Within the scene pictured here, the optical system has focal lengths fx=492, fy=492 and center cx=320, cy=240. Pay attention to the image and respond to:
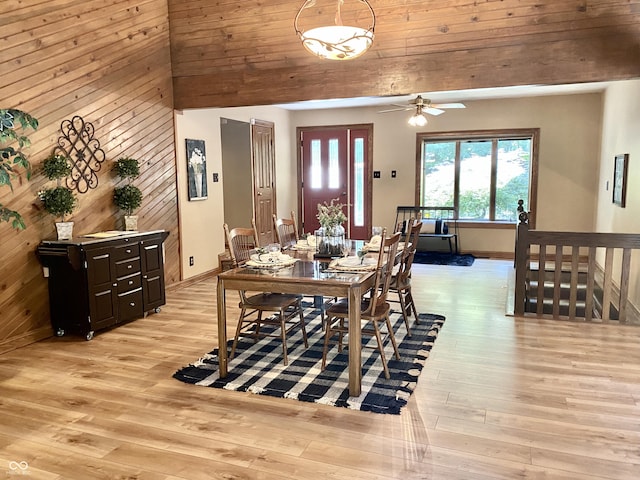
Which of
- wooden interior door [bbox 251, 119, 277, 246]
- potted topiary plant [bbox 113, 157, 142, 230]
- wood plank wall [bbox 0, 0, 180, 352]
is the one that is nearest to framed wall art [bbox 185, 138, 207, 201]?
wood plank wall [bbox 0, 0, 180, 352]

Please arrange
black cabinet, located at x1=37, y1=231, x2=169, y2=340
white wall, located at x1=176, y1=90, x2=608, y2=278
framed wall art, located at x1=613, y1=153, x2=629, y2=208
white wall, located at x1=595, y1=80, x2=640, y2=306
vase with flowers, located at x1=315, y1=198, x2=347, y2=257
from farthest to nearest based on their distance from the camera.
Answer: white wall, located at x1=176, y1=90, x2=608, y2=278, framed wall art, located at x1=613, y1=153, x2=629, y2=208, white wall, located at x1=595, y1=80, x2=640, y2=306, black cabinet, located at x1=37, y1=231, x2=169, y2=340, vase with flowers, located at x1=315, y1=198, x2=347, y2=257

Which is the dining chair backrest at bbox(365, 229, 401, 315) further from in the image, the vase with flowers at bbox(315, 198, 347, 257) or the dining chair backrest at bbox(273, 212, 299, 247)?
the dining chair backrest at bbox(273, 212, 299, 247)

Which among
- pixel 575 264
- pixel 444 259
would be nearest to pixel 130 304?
pixel 575 264

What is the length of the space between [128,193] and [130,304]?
1.17 meters

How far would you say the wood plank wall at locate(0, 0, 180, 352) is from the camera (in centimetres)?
402

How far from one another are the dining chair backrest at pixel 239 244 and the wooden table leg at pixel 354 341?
1.23 m

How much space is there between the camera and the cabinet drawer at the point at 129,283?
4.52 m

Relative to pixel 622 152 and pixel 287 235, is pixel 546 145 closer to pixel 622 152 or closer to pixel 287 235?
pixel 622 152

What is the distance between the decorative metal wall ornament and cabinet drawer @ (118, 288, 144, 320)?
1.10m

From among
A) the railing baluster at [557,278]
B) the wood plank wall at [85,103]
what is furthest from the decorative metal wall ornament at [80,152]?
the railing baluster at [557,278]

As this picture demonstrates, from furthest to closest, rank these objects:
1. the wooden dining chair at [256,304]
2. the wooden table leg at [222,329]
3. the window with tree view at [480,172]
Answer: the window with tree view at [480,172] < the wooden dining chair at [256,304] < the wooden table leg at [222,329]

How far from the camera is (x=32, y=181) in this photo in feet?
13.6

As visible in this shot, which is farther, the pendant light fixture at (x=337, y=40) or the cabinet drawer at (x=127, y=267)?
the cabinet drawer at (x=127, y=267)

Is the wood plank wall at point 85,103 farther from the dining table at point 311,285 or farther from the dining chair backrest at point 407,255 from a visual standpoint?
the dining chair backrest at point 407,255
